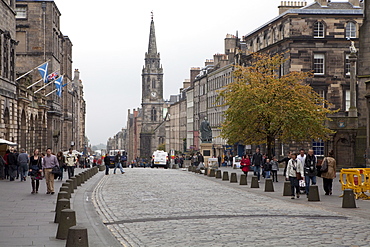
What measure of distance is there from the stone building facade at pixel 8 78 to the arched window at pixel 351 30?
28.9 meters

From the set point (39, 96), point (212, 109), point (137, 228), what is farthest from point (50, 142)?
point (137, 228)

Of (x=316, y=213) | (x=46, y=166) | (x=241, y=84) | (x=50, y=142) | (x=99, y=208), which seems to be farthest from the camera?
(x=50, y=142)

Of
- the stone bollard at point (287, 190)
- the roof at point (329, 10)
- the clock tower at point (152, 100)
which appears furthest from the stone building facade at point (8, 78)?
the clock tower at point (152, 100)

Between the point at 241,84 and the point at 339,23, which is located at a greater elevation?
the point at 339,23

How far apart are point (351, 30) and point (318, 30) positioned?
120 inches

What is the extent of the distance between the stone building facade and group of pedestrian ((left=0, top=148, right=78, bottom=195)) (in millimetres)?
6467

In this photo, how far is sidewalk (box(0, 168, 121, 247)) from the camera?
12.5m

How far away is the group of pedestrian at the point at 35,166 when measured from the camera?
23688 millimetres

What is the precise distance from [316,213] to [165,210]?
4107mm

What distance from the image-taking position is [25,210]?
1812cm

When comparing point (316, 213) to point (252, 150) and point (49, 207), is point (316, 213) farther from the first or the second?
point (252, 150)

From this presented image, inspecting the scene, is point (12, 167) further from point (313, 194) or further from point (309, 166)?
point (313, 194)

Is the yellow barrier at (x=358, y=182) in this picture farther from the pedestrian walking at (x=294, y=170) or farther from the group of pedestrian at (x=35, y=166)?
Answer: the group of pedestrian at (x=35, y=166)

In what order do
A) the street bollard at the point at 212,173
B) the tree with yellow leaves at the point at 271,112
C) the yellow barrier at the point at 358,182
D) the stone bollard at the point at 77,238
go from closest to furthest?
the stone bollard at the point at 77,238
the yellow barrier at the point at 358,182
the tree with yellow leaves at the point at 271,112
the street bollard at the point at 212,173
